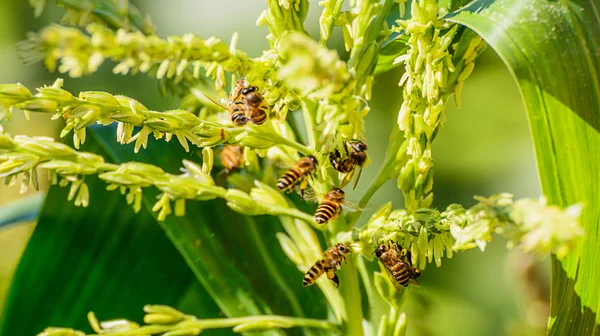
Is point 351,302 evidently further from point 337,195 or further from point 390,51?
point 390,51

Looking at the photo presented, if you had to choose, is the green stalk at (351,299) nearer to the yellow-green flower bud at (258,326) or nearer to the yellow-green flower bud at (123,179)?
the yellow-green flower bud at (258,326)

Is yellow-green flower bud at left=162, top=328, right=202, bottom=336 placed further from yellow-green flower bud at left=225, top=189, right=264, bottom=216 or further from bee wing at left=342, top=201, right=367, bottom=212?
bee wing at left=342, top=201, right=367, bottom=212

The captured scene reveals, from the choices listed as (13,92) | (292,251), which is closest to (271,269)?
(292,251)

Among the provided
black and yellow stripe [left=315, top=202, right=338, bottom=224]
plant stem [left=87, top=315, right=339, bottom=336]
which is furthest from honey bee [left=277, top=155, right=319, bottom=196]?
plant stem [left=87, top=315, right=339, bottom=336]

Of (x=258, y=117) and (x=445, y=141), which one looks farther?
(x=445, y=141)

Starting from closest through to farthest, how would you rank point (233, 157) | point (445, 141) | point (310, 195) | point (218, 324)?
point (218, 324) < point (310, 195) < point (233, 157) < point (445, 141)

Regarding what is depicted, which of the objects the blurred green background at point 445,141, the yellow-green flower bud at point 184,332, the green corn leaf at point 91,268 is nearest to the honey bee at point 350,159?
the yellow-green flower bud at point 184,332

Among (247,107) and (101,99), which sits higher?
(247,107)
